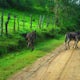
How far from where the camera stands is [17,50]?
21.5m

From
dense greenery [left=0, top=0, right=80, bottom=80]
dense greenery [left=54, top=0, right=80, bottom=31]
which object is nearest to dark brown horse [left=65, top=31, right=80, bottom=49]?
dense greenery [left=0, top=0, right=80, bottom=80]

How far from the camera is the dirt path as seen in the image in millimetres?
13367

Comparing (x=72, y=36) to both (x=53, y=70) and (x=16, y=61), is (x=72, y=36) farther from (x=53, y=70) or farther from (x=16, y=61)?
(x=53, y=70)

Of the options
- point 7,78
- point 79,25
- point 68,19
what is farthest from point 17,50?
point 79,25

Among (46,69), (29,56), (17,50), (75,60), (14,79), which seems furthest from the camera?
(17,50)

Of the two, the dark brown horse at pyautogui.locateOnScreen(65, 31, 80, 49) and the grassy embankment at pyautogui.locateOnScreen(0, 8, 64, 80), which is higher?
the dark brown horse at pyautogui.locateOnScreen(65, 31, 80, 49)

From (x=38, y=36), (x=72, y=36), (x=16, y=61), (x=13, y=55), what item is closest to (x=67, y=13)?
(x=38, y=36)

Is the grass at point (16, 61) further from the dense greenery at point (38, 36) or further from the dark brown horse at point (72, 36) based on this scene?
the dark brown horse at point (72, 36)

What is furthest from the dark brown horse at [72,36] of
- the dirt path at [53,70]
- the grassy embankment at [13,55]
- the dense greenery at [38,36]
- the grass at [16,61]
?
the dirt path at [53,70]

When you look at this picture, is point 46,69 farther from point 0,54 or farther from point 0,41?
point 0,41

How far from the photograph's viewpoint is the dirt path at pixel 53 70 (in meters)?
13.4

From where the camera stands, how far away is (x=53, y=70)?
588 inches

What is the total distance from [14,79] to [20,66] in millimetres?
2967

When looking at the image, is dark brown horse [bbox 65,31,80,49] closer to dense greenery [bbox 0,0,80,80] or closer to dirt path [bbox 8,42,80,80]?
dense greenery [bbox 0,0,80,80]
